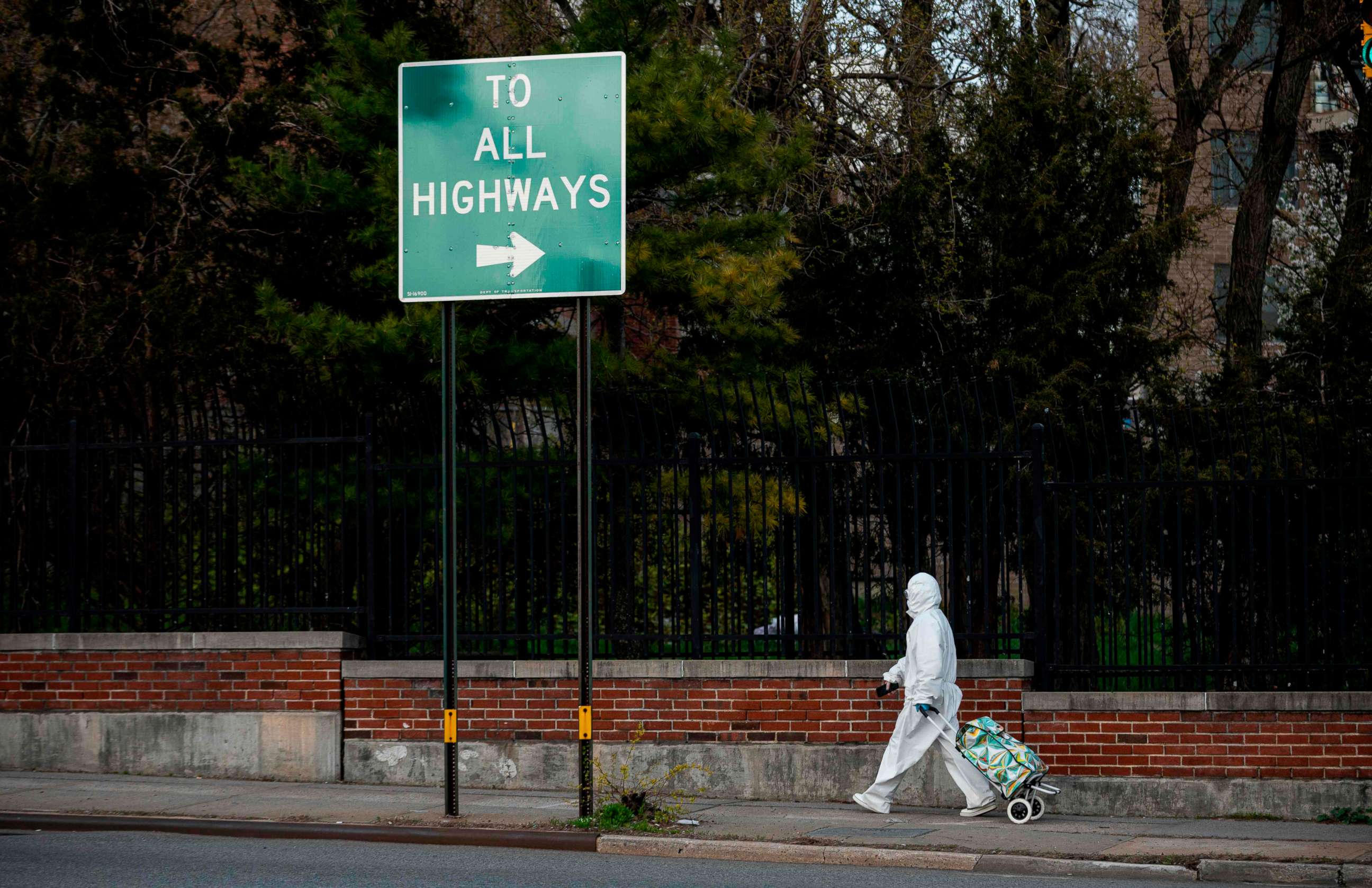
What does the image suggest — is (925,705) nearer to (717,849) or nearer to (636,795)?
(717,849)

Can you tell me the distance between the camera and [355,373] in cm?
1527

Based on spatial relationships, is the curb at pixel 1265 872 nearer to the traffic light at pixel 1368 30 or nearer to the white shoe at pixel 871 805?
the white shoe at pixel 871 805

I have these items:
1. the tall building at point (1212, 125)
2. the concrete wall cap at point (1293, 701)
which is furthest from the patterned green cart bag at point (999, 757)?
the tall building at point (1212, 125)

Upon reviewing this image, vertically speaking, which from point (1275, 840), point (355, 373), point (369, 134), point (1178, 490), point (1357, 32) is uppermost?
point (1357, 32)

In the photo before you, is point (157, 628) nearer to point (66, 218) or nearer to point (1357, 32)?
point (66, 218)

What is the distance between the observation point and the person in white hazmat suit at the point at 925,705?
10531mm

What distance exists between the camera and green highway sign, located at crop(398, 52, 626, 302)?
10.1 metres

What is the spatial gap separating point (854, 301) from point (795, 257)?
3.57 metres

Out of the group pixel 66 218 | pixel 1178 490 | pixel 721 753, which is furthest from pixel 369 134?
pixel 1178 490

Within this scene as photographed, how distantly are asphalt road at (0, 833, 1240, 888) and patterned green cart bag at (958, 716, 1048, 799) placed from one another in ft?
5.09

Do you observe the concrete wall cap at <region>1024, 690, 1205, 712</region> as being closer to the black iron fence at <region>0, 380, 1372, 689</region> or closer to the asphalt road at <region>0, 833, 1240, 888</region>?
the black iron fence at <region>0, 380, 1372, 689</region>

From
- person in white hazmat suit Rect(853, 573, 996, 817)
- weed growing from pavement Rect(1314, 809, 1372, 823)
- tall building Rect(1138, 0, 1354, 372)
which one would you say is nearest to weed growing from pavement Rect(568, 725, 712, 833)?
person in white hazmat suit Rect(853, 573, 996, 817)

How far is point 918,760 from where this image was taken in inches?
422

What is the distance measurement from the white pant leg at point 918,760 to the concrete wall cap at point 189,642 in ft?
13.9
